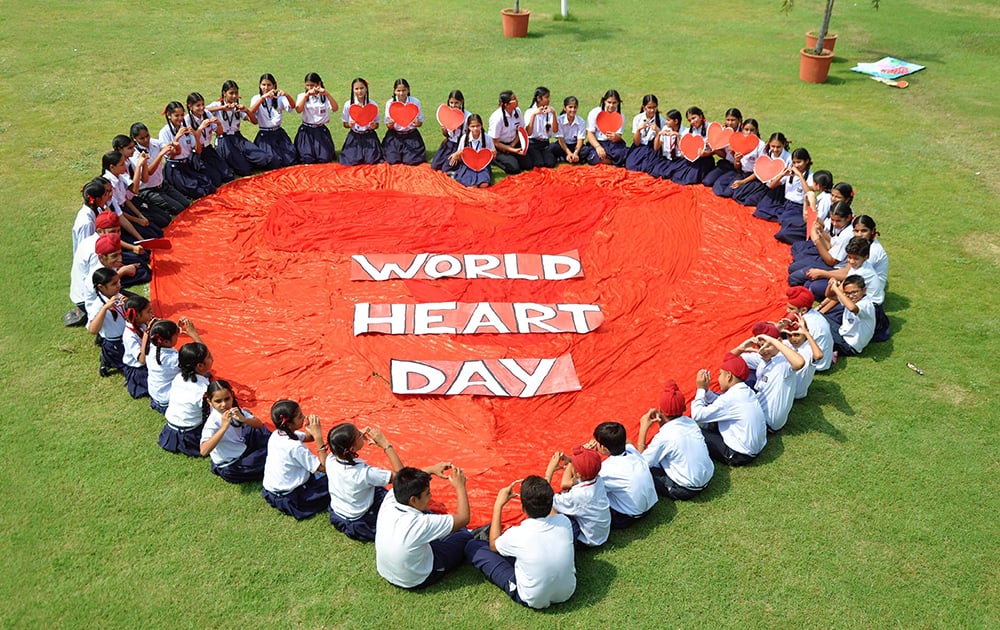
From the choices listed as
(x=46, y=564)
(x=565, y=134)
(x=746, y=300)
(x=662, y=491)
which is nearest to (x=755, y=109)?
(x=565, y=134)

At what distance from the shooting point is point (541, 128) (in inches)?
525

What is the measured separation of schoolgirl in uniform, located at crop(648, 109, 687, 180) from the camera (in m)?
12.8

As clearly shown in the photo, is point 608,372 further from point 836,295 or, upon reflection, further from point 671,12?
point 671,12

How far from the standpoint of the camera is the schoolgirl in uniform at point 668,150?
42.1 ft

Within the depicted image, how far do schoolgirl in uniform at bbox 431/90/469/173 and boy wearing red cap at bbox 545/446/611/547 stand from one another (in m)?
7.34

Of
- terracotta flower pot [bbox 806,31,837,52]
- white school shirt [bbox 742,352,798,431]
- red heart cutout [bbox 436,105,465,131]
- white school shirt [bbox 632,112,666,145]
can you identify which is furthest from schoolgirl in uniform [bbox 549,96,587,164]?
terracotta flower pot [bbox 806,31,837,52]

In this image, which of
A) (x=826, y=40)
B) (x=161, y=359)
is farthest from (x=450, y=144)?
(x=826, y=40)

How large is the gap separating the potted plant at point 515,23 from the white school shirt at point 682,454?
14.5m

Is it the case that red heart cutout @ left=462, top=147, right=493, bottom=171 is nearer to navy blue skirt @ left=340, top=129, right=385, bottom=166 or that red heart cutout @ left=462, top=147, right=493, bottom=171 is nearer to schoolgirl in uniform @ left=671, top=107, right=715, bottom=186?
navy blue skirt @ left=340, top=129, right=385, bottom=166

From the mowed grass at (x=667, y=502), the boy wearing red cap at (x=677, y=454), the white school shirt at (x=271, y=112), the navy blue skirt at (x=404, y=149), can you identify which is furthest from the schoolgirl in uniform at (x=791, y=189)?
the white school shirt at (x=271, y=112)

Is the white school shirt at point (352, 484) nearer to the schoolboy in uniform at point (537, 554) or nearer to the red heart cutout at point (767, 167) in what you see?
the schoolboy in uniform at point (537, 554)

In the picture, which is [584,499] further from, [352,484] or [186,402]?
[186,402]

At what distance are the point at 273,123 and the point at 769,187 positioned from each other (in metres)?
7.70

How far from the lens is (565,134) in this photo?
13703 mm
